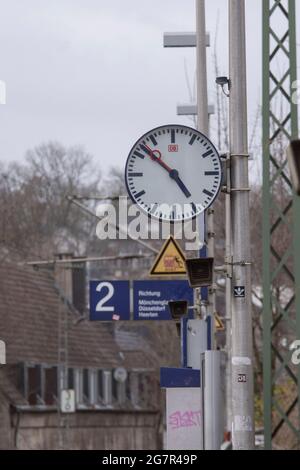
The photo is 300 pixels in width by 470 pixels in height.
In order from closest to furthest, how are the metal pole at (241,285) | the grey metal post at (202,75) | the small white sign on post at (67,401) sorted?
the metal pole at (241,285)
the grey metal post at (202,75)
the small white sign on post at (67,401)

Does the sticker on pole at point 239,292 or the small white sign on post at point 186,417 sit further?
the small white sign on post at point 186,417

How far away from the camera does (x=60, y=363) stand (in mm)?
56750

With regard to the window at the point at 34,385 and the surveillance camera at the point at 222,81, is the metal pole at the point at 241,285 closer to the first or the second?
the surveillance camera at the point at 222,81

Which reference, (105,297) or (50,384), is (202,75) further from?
(50,384)

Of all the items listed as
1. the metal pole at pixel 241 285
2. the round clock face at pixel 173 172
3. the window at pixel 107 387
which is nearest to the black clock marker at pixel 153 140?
the round clock face at pixel 173 172

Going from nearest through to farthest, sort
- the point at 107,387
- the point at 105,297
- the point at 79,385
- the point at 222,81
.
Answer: the point at 222,81, the point at 105,297, the point at 79,385, the point at 107,387

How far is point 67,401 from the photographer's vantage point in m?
54.2

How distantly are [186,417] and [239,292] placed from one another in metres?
2.90

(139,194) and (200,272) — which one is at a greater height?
(139,194)

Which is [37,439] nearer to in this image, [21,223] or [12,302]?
[12,302]

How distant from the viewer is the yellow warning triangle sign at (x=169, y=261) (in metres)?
25.5

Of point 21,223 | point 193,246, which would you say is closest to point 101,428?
point 21,223

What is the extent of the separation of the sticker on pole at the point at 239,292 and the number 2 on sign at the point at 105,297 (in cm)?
1061

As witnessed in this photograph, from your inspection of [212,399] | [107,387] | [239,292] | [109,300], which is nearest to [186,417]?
[212,399]
